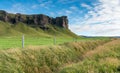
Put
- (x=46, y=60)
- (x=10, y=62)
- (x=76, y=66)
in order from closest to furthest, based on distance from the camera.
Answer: (x=10, y=62), (x=76, y=66), (x=46, y=60)

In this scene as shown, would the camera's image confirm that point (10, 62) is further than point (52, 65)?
No

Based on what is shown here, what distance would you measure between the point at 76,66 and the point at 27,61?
3.58 m

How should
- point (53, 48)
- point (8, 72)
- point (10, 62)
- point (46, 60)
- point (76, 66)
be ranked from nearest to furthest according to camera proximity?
1. point (8, 72)
2. point (10, 62)
3. point (76, 66)
4. point (46, 60)
5. point (53, 48)

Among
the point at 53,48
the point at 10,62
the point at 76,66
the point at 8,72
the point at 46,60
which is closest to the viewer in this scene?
the point at 8,72

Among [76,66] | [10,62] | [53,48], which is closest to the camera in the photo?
[10,62]

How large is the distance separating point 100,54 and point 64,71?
26.4 ft

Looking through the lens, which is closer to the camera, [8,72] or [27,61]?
[8,72]

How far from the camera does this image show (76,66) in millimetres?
17578

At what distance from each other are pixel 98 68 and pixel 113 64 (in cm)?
137

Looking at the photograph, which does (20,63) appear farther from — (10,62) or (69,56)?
(69,56)

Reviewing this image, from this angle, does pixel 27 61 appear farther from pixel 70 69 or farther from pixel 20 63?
pixel 70 69

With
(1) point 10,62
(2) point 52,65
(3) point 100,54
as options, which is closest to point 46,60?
(2) point 52,65

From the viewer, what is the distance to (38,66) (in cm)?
1819

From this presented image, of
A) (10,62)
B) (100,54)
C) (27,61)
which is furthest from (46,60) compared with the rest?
(100,54)
